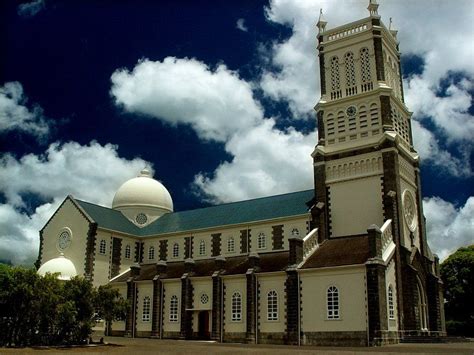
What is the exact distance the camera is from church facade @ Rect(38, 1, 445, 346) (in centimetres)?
3772

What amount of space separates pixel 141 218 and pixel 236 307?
2321 cm

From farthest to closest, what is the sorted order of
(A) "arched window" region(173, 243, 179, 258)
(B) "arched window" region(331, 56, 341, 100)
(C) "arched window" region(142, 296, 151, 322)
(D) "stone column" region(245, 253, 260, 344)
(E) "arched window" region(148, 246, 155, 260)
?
(E) "arched window" region(148, 246, 155, 260) < (A) "arched window" region(173, 243, 179, 258) < (B) "arched window" region(331, 56, 341, 100) < (C) "arched window" region(142, 296, 151, 322) < (D) "stone column" region(245, 253, 260, 344)

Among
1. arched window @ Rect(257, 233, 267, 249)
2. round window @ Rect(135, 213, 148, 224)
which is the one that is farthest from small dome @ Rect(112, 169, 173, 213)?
arched window @ Rect(257, 233, 267, 249)

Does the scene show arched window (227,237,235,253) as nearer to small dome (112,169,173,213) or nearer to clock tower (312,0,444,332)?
clock tower (312,0,444,332)

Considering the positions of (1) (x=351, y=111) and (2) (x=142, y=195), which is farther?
(2) (x=142, y=195)

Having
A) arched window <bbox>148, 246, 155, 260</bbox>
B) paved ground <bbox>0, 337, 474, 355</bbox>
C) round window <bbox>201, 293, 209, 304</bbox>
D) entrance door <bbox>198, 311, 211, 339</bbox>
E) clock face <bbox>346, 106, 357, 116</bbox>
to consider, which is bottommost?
paved ground <bbox>0, 337, 474, 355</bbox>

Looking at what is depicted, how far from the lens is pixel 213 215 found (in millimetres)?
57312

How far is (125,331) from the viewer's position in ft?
161

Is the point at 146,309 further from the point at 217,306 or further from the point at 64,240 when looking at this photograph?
the point at 64,240

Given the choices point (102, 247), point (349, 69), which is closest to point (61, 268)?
point (102, 247)

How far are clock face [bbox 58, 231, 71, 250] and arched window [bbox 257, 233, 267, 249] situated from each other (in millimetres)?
20497

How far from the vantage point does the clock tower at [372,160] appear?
4169cm

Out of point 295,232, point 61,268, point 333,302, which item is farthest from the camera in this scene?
point 61,268

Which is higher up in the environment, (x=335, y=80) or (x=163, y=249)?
(x=335, y=80)
